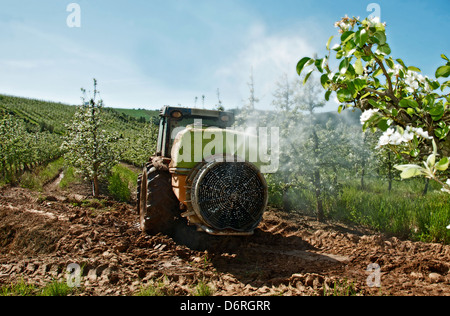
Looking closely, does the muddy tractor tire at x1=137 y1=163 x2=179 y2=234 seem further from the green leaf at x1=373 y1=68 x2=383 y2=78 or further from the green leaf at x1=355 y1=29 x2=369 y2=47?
the green leaf at x1=355 y1=29 x2=369 y2=47

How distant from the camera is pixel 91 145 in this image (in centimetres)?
1009

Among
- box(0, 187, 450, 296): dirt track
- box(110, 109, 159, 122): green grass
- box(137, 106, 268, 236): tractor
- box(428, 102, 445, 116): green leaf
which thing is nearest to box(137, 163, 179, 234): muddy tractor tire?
box(137, 106, 268, 236): tractor

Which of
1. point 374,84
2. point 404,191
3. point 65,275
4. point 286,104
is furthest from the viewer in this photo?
point 404,191

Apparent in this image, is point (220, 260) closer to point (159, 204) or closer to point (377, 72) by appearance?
point (159, 204)

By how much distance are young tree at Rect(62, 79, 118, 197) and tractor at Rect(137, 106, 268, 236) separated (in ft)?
18.9

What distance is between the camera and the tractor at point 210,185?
423 cm

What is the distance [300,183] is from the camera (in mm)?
6969

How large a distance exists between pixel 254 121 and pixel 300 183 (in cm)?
198

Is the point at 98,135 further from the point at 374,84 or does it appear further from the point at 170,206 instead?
the point at 374,84

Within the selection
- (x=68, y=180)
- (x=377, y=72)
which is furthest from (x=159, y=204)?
(x=68, y=180)

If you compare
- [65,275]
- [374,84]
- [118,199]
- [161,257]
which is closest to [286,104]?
[161,257]

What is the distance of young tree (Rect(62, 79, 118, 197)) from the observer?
397 inches

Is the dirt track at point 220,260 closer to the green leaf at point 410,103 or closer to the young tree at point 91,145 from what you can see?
the green leaf at point 410,103

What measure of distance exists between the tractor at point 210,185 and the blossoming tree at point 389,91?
236 cm
